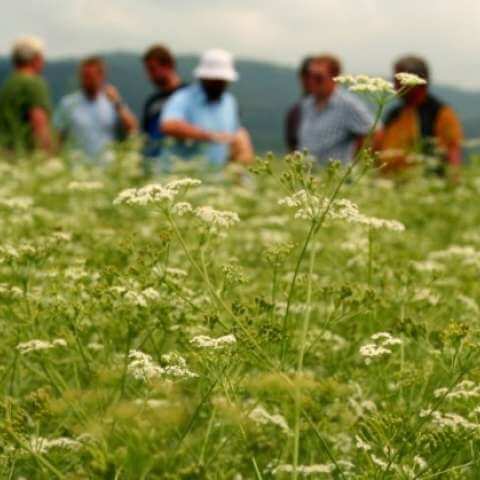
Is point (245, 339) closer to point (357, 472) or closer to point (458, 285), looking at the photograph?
point (357, 472)

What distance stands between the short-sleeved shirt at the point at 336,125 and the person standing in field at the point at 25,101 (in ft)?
7.88

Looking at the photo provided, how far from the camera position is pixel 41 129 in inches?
441

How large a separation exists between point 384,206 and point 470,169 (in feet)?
5.68

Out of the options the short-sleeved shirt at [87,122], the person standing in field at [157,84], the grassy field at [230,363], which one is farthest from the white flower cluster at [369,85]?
the short-sleeved shirt at [87,122]

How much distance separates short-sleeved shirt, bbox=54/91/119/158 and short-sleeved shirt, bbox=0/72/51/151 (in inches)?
8.4

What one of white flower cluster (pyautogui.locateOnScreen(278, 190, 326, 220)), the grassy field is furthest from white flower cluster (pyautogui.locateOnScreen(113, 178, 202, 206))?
white flower cluster (pyautogui.locateOnScreen(278, 190, 326, 220))

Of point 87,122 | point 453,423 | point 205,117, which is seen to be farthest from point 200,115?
point 453,423

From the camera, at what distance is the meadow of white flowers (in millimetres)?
3229

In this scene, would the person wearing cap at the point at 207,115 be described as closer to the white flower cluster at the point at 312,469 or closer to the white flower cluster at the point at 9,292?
the white flower cluster at the point at 9,292

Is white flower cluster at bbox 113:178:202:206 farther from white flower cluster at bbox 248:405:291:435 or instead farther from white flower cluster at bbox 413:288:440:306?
white flower cluster at bbox 413:288:440:306

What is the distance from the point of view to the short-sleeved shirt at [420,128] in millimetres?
10148

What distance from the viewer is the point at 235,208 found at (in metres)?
8.59

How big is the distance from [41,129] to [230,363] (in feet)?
26.6

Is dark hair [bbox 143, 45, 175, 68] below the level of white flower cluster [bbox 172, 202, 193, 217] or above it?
below
